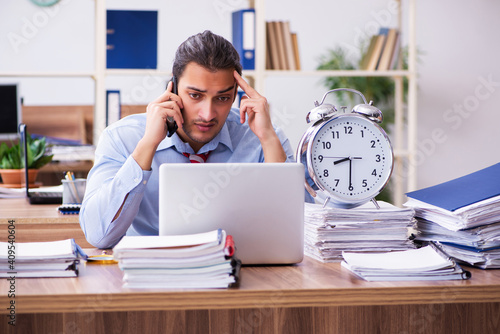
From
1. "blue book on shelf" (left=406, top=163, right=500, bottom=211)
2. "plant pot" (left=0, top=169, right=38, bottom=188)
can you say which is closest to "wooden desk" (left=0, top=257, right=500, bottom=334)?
"blue book on shelf" (left=406, top=163, right=500, bottom=211)

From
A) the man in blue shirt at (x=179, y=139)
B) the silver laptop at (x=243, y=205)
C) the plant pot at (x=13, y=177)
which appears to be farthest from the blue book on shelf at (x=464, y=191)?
the plant pot at (x=13, y=177)

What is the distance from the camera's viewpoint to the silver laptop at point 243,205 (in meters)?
1.22

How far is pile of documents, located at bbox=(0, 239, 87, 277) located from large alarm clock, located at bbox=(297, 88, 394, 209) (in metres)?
0.58

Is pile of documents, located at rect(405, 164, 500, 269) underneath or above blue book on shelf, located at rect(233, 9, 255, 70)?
underneath

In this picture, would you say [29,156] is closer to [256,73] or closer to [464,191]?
[256,73]

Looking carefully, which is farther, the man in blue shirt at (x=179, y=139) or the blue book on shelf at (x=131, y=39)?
the blue book on shelf at (x=131, y=39)

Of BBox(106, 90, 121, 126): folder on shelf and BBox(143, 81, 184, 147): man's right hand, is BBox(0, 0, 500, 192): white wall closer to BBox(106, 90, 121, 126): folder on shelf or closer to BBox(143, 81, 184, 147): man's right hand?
BBox(106, 90, 121, 126): folder on shelf

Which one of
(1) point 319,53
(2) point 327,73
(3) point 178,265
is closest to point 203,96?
(3) point 178,265

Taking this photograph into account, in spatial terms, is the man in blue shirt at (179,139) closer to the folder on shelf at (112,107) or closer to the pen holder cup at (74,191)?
the pen holder cup at (74,191)

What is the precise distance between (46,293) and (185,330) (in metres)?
0.36

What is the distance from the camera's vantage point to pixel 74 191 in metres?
2.39

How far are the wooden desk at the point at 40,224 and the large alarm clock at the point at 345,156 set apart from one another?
3.82 feet

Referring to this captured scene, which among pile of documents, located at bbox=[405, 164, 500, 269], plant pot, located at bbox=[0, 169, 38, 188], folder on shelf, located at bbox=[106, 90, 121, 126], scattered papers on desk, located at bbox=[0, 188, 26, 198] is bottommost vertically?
scattered papers on desk, located at bbox=[0, 188, 26, 198]

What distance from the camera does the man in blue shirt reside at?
1.61 m
